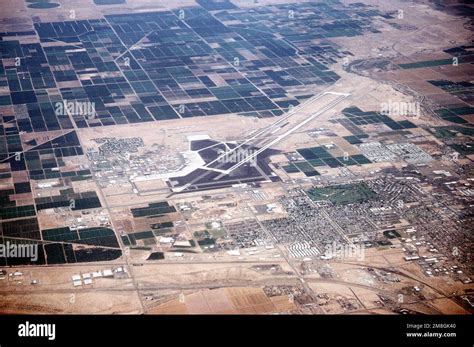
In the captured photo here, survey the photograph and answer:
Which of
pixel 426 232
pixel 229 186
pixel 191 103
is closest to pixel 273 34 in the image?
pixel 191 103

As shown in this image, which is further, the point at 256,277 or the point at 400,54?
the point at 400,54

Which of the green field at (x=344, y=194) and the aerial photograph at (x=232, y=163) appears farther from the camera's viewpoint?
the green field at (x=344, y=194)

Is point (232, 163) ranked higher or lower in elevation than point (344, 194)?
higher

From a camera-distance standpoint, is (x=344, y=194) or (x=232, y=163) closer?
(x=344, y=194)

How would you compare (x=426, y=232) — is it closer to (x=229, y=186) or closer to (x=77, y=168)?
(x=229, y=186)
